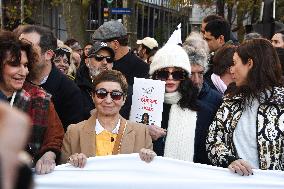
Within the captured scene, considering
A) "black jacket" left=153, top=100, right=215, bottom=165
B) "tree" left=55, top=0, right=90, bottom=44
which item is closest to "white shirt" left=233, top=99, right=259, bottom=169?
"black jacket" left=153, top=100, right=215, bottom=165

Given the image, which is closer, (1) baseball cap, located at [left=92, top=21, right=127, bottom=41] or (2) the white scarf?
(2) the white scarf

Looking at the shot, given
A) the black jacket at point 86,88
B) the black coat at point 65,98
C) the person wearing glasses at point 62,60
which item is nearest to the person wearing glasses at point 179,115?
the black coat at point 65,98

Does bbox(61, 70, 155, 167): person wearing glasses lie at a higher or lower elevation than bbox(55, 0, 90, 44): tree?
lower

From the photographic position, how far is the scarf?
5285 millimetres

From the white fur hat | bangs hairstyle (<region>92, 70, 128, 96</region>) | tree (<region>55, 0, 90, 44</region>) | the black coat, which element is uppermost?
tree (<region>55, 0, 90, 44</region>)

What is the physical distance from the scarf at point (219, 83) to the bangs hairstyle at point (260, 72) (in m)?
1.59

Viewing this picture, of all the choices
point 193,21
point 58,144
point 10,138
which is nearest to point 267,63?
point 58,144

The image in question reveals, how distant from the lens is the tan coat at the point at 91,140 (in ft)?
11.9

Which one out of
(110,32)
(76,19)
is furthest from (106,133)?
(76,19)

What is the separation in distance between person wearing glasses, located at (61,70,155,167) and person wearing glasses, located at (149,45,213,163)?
0.13m

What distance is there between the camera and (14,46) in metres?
3.16

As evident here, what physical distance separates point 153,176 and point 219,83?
2.09 meters

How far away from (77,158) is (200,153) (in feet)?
3.19

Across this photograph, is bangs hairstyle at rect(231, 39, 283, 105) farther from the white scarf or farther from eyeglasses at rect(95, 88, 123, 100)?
eyeglasses at rect(95, 88, 123, 100)
